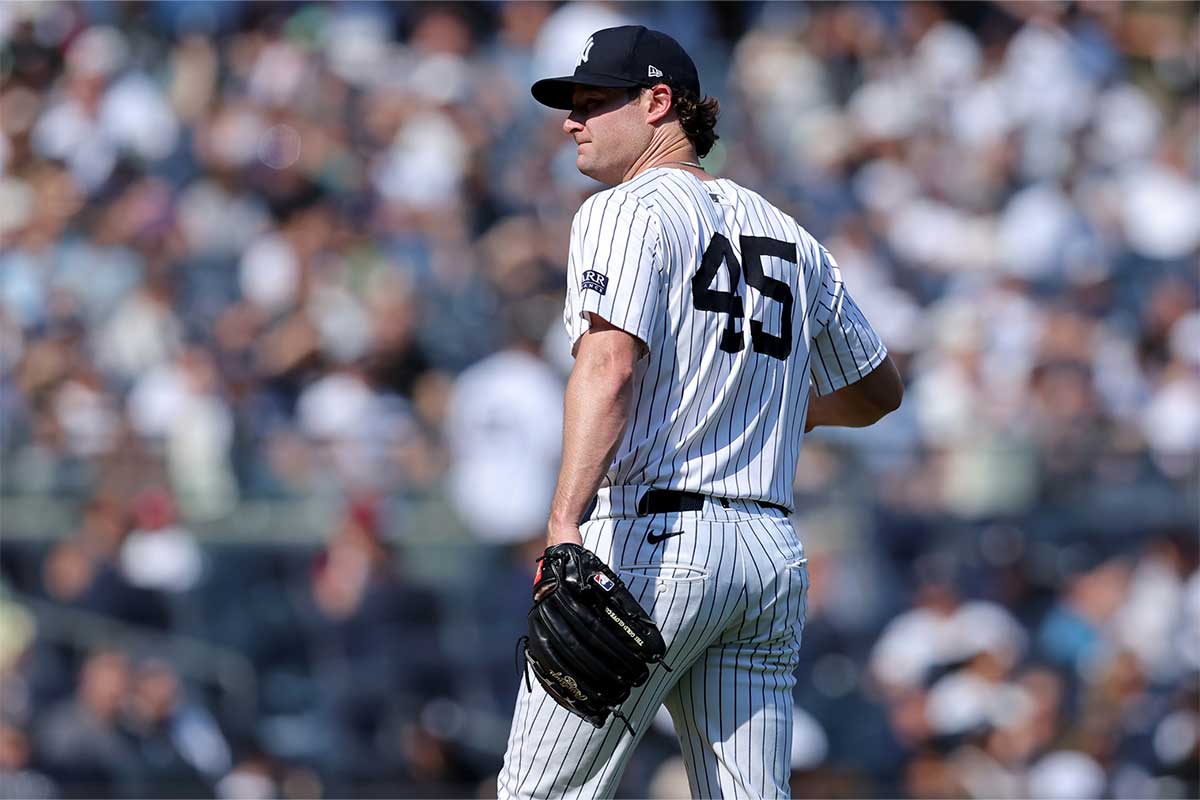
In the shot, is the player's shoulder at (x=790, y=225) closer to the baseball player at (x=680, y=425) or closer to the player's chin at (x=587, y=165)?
the baseball player at (x=680, y=425)

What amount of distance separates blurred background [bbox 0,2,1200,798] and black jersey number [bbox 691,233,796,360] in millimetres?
3410

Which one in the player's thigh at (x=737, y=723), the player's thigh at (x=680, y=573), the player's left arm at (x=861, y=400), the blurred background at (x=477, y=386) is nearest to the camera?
the player's thigh at (x=680, y=573)

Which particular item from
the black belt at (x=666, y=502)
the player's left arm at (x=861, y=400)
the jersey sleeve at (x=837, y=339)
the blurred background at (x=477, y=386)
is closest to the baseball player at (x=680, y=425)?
the black belt at (x=666, y=502)

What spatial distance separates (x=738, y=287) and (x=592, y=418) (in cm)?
43

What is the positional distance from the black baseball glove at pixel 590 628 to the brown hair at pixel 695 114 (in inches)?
34.1

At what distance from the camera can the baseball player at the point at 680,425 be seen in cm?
287

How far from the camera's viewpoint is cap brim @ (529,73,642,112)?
3.09 metres

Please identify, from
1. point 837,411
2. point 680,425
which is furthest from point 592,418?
point 837,411

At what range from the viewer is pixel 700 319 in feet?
9.83

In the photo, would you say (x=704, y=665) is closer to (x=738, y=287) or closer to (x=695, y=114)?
(x=738, y=287)

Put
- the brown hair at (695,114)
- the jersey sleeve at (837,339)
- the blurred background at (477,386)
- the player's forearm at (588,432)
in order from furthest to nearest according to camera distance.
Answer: the blurred background at (477,386)
the jersey sleeve at (837,339)
the brown hair at (695,114)
the player's forearm at (588,432)

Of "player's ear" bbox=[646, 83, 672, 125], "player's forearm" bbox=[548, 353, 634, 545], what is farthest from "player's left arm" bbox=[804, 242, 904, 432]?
"player's forearm" bbox=[548, 353, 634, 545]

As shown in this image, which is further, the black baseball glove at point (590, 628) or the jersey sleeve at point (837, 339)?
the jersey sleeve at point (837, 339)

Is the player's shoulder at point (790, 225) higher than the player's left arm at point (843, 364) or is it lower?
higher
